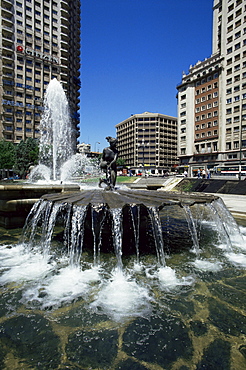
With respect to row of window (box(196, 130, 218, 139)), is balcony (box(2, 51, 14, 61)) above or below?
above

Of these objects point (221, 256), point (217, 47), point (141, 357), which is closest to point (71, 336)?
point (141, 357)

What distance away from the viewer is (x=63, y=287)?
3.77m

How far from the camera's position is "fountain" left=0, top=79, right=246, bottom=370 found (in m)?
2.32

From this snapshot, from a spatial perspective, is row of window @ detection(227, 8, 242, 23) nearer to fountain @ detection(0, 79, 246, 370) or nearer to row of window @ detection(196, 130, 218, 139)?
row of window @ detection(196, 130, 218, 139)

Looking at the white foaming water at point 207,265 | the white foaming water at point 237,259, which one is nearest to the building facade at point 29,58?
the white foaming water at point 207,265

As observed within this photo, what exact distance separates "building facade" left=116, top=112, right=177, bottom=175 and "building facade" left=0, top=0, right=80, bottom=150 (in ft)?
138

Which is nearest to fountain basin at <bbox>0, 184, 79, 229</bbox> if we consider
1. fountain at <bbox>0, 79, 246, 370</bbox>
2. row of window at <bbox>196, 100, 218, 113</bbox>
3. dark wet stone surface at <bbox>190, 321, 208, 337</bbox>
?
fountain at <bbox>0, 79, 246, 370</bbox>

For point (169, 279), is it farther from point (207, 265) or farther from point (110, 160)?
point (110, 160)

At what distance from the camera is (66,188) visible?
8992mm

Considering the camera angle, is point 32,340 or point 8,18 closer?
point 32,340

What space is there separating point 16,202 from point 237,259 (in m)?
7.15

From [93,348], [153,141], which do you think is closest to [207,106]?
[153,141]

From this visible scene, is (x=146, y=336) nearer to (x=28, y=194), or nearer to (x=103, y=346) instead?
(x=103, y=346)

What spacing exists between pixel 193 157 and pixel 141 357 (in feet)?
190
